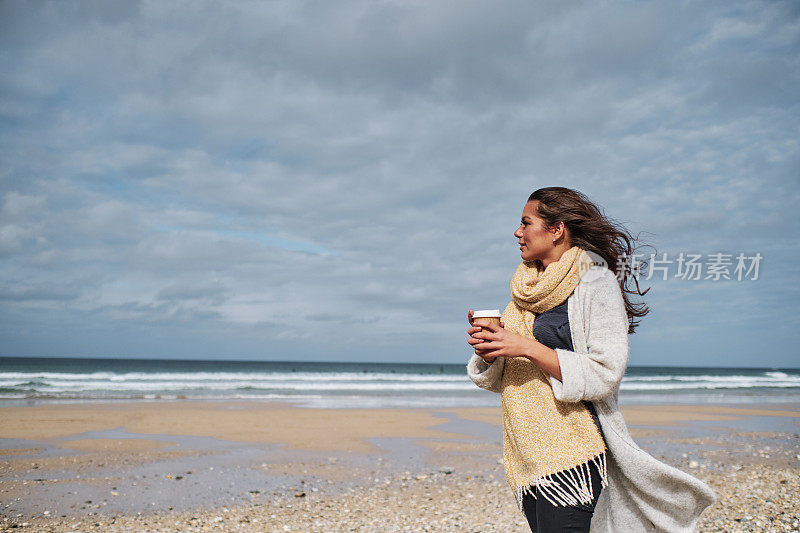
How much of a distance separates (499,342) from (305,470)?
247 inches

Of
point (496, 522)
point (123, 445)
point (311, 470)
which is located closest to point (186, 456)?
point (123, 445)

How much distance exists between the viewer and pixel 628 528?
219cm

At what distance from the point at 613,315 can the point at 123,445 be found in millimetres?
9475

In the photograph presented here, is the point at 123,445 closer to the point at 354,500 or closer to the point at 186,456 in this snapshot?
the point at 186,456

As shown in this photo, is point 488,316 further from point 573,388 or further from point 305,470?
point 305,470

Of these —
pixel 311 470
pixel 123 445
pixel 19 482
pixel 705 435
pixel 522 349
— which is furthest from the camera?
pixel 705 435

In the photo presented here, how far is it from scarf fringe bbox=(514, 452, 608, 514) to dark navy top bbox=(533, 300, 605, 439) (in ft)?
0.48

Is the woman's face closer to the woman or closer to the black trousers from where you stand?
the woman

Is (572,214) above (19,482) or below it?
above

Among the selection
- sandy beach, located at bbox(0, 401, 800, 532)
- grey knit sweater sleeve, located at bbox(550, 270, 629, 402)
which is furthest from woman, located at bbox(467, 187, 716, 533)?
sandy beach, located at bbox(0, 401, 800, 532)

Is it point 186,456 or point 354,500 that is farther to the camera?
point 186,456

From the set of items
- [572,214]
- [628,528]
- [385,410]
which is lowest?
[385,410]

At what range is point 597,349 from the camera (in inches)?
79.4

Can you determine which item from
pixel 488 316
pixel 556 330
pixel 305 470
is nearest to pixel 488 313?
pixel 488 316
